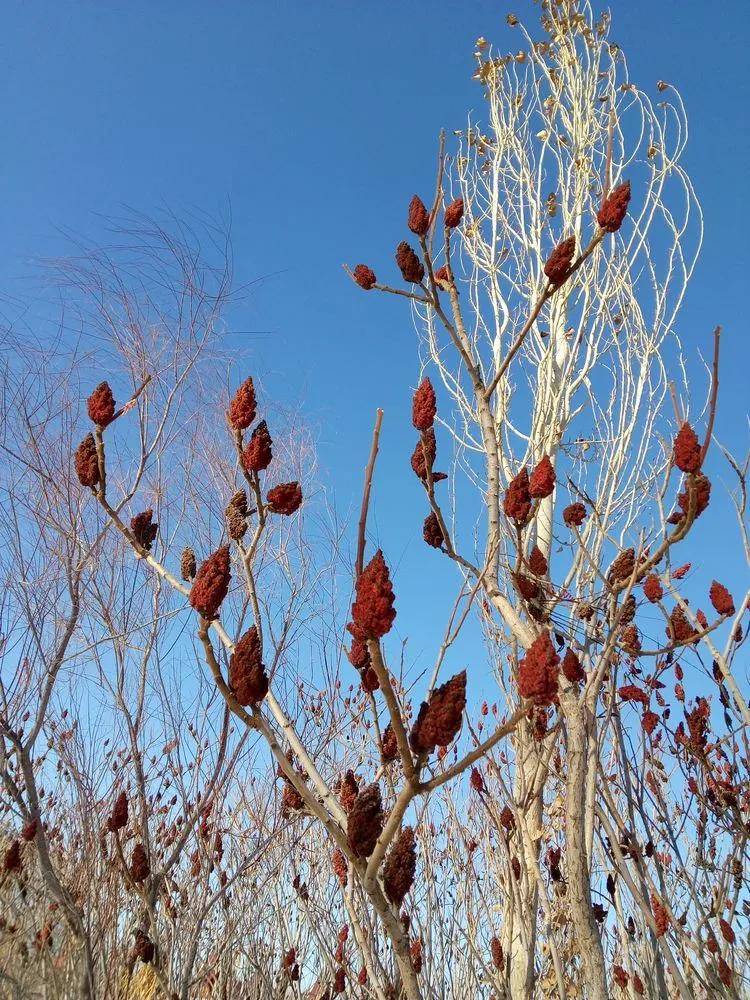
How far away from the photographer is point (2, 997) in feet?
8.82

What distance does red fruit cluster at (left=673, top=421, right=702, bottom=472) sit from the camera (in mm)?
1444

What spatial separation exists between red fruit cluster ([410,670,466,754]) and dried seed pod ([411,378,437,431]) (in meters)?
0.79

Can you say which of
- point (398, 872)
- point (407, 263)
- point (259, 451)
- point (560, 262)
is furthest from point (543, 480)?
point (398, 872)

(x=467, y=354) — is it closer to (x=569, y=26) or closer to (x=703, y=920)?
(x=703, y=920)

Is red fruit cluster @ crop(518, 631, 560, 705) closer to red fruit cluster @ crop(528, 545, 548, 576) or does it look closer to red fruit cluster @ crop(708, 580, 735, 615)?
red fruit cluster @ crop(528, 545, 548, 576)

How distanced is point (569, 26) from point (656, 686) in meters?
4.82

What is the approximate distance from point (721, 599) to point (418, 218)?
1277 mm

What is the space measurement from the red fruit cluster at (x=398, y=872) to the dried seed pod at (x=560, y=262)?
45.6 inches

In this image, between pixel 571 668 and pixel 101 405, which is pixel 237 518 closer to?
pixel 101 405

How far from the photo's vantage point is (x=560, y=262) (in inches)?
61.6

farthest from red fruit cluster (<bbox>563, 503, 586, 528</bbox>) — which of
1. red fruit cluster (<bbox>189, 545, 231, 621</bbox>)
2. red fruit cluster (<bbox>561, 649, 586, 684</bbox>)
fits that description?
red fruit cluster (<bbox>189, 545, 231, 621</bbox>)

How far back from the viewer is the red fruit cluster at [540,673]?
78 cm

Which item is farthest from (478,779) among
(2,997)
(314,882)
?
(2,997)

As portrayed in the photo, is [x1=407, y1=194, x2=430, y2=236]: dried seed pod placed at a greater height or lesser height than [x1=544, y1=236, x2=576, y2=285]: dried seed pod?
greater
